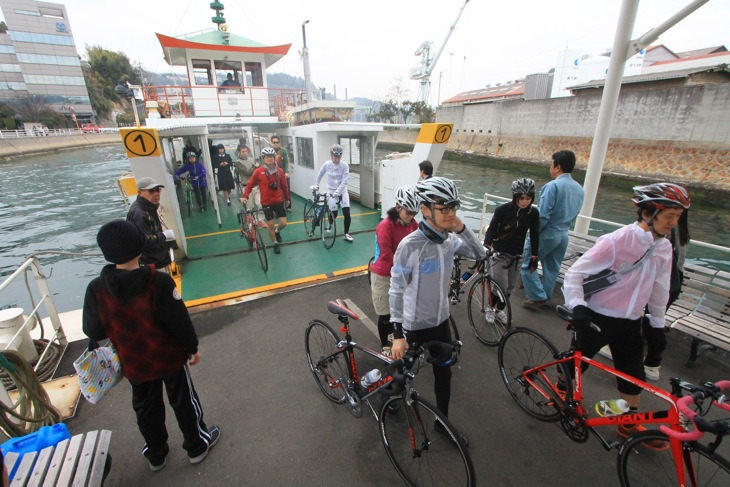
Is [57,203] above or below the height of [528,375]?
below

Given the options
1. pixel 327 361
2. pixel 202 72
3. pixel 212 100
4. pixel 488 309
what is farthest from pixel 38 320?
pixel 202 72

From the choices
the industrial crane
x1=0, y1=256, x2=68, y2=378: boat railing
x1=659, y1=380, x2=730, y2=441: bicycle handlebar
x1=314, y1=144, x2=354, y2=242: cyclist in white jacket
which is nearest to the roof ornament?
x1=314, y1=144, x2=354, y2=242: cyclist in white jacket

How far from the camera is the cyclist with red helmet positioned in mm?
2186

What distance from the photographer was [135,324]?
2068 mm

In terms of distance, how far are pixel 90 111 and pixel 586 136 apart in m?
71.6

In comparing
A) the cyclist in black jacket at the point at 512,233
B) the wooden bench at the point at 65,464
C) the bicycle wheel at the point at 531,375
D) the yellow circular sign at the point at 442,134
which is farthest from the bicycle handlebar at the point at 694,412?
the yellow circular sign at the point at 442,134

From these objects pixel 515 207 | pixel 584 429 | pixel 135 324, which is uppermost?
pixel 515 207

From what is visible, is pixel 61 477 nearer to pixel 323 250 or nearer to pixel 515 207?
pixel 515 207

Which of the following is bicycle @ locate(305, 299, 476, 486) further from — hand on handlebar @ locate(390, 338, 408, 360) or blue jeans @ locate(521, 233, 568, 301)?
blue jeans @ locate(521, 233, 568, 301)

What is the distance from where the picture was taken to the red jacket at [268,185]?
5.99 meters

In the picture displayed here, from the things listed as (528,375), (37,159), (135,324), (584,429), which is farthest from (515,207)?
(37,159)

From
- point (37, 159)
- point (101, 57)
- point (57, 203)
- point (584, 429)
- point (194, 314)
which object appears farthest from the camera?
point (101, 57)

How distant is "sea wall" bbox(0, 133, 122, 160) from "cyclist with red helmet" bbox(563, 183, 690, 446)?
1486 inches

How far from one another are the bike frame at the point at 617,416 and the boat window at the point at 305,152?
27.3 feet
